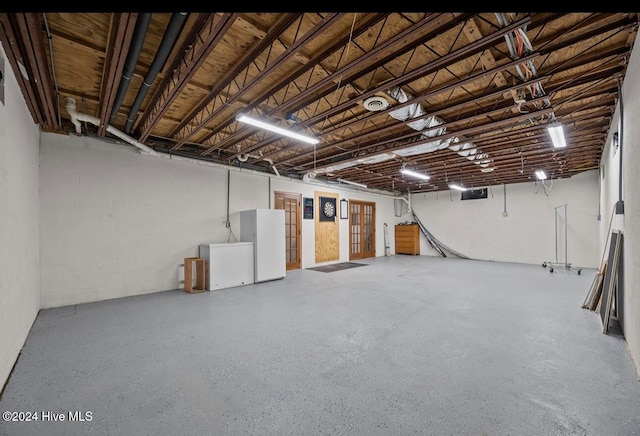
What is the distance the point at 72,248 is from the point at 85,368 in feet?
9.31

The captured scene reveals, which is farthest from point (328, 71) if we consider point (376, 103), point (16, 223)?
point (16, 223)

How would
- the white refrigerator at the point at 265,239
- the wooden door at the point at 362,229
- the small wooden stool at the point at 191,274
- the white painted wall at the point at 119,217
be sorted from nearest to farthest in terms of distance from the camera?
the white painted wall at the point at 119,217, the small wooden stool at the point at 191,274, the white refrigerator at the point at 265,239, the wooden door at the point at 362,229

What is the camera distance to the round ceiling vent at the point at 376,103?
11.0ft

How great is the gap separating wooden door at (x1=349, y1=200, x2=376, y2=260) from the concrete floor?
5.71 metres

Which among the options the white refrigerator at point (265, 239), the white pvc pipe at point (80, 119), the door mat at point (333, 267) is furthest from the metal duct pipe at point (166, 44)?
the door mat at point (333, 267)

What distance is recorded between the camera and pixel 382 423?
5.65ft

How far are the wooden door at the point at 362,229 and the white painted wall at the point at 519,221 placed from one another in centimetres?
231

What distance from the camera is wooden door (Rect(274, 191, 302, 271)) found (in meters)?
7.72

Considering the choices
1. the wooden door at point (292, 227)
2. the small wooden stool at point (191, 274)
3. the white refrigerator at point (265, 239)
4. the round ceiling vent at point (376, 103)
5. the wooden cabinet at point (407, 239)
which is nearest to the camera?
the round ceiling vent at point (376, 103)

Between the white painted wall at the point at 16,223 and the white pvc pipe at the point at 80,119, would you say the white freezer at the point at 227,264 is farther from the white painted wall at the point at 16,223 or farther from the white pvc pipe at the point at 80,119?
the white painted wall at the point at 16,223

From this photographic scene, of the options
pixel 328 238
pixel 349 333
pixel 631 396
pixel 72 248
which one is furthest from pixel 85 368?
pixel 328 238

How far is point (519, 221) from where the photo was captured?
30.6 feet

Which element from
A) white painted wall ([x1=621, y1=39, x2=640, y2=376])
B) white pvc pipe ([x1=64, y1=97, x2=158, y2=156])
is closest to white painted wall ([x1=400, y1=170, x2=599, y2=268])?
white painted wall ([x1=621, y1=39, x2=640, y2=376])

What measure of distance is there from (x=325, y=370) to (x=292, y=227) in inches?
223
